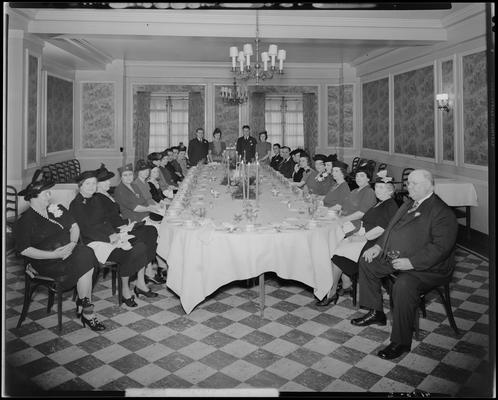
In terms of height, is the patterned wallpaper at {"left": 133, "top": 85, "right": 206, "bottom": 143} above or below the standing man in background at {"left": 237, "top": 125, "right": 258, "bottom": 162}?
above

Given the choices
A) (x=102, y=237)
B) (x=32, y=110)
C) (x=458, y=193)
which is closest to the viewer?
(x=102, y=237)

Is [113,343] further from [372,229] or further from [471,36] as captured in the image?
[471,36]

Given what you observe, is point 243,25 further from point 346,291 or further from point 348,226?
point 346,291

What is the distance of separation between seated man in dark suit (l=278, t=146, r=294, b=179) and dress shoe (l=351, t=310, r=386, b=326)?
18.3 feet

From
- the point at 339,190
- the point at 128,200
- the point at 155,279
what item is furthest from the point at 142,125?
the point at 339,190

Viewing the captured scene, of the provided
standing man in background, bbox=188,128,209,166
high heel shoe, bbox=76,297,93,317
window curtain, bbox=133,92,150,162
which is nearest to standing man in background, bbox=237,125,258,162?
standing man in background, bbox=188,128,209,166

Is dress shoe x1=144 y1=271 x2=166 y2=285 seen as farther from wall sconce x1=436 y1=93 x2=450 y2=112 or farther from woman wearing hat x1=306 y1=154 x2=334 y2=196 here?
wall sconce x1=436 y1=93 x2=450 y2=112

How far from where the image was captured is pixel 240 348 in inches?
146

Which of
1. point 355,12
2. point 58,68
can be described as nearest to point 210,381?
point 355,12

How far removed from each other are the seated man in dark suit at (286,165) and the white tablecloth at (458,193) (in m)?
2.91

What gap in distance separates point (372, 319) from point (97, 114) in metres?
10.2

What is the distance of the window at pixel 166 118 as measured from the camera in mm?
13227

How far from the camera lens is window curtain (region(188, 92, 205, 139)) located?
13102 millimetres

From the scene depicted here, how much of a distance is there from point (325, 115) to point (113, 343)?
10568 mm
